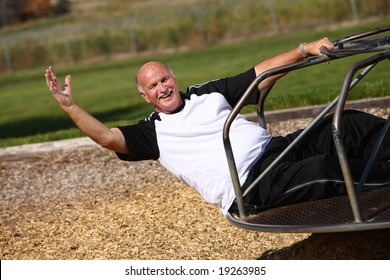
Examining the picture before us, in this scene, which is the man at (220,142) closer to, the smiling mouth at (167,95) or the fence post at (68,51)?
the smiling mouth at (167,95)

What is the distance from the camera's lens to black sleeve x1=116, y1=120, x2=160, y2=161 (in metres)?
5.74

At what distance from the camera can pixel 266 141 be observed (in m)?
5.73

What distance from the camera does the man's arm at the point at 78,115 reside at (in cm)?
540

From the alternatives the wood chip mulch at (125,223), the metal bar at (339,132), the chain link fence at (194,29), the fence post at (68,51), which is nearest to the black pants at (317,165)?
the metal bar at (339,132)

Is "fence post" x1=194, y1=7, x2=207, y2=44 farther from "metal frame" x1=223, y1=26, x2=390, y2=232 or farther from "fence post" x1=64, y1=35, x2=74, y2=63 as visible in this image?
"metal frame" x1=223, y1=26, x2=390, y2=232

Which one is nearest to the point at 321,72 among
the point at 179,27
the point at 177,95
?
the point at 177,95

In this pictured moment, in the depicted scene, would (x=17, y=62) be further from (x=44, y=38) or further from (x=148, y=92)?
(x=148, y=92)

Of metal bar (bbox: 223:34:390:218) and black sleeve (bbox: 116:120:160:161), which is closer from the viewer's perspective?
metal bar (bbox: 223:34:390:218)

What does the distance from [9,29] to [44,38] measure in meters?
20.2

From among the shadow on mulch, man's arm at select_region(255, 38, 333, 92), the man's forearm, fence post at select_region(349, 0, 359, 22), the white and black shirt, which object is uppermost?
man's arm at select_region(255, 38, 333, 92)

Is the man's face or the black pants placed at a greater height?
the man's face

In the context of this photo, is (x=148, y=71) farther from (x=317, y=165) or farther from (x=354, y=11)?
(x=354, y=11)

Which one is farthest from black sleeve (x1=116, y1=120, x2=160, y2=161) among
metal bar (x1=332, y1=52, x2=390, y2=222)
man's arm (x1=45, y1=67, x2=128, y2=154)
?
metal bar (x1=332, y1=52, x2=390, y2=222)

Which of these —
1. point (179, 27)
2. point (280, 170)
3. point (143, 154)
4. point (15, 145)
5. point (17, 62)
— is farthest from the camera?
point (17, 62)
